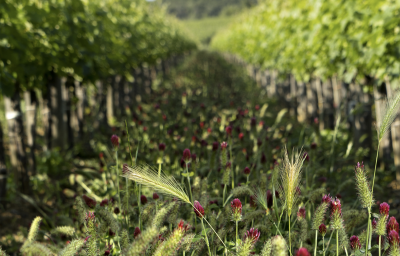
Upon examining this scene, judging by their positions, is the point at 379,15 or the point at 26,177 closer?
the point at 379,15

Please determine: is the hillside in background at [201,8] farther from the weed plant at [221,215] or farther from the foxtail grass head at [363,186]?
the foxtail grass head at [363,186]

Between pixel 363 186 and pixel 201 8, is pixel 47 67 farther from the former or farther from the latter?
pixel 201 8

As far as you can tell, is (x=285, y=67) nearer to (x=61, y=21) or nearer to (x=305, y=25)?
(x=305, y=25)

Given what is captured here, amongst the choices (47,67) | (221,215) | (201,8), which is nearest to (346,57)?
(221,215)

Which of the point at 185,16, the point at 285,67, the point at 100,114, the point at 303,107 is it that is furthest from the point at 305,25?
the point at 185,16

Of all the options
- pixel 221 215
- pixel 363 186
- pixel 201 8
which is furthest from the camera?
pixel 201 8

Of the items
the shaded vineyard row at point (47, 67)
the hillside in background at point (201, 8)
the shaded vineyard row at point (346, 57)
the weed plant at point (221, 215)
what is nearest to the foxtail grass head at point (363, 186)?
the weed plant at point (221, 215)

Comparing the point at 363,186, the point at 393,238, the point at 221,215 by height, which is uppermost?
the point at 363,186

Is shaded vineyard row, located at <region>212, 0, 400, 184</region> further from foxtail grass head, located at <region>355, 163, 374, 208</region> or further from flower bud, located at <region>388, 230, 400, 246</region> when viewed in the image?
flower bud, located at <region>388, 230, 400, 246</region>

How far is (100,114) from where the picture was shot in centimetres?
787

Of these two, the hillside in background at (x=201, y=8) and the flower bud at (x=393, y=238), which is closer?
the flower bud at (x=393, y=238)

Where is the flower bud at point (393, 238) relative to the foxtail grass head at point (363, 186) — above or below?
below

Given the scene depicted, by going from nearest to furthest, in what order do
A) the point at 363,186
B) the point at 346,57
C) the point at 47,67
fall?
the point at 363,186 < the point at 47,67 < the point at 346,57

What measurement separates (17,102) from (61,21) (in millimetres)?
1226
